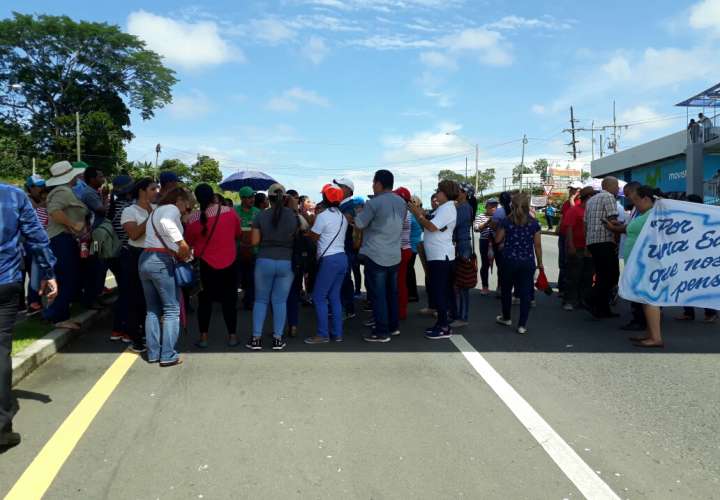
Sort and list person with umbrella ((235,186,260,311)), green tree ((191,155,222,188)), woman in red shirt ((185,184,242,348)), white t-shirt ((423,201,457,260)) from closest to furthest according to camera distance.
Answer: woman in red shirt ((185,184,242,348))
white t-shirt ((423,201,457,260))
person with umbrella ((235,186,260,311))
green tree ((191,155,222,188))

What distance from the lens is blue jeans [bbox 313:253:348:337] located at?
657cm

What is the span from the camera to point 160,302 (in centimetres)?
577

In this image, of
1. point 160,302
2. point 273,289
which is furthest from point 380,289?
point 160,302

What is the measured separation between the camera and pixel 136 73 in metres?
52.8

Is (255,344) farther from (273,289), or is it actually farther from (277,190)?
(277,190)

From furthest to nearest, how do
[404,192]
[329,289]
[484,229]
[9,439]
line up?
[484,229] < [404,192] < [329,289] < [9,439]

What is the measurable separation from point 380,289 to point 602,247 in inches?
124

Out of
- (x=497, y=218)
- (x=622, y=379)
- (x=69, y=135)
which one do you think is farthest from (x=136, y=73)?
(x=622, y=379)

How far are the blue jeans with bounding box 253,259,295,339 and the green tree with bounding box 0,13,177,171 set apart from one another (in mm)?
48068

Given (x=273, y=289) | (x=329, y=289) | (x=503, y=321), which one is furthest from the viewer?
(x=503, y=321)

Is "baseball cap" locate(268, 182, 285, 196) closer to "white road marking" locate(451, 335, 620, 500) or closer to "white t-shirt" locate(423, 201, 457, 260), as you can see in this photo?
"white t-shirt" locate(423, 201, 457, 260)

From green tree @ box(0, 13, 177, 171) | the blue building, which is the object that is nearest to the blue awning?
the blue building

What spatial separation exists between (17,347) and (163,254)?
1.64m

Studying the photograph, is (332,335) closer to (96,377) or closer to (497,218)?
(96,377)
